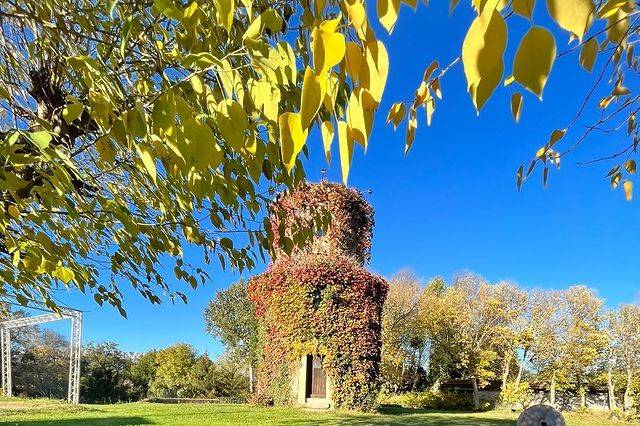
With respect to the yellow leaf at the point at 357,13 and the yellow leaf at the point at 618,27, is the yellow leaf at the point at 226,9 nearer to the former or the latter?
the yellow leaf at the point at 357,13

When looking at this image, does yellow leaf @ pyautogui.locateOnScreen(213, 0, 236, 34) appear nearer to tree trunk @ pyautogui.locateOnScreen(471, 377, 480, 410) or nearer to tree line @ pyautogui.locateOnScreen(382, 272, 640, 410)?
tree line @ pyautogui.locateOnScreen(382, 272, 640, 410)

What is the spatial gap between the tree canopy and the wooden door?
1097 centimetres

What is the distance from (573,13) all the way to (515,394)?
22839 millimetres

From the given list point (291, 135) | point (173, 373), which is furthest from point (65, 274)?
point (173, 373)

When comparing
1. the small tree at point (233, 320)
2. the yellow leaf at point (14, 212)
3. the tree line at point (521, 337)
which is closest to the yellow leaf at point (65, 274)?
the yellow leaf at point (14, 212)

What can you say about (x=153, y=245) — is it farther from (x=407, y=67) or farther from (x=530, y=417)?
(x=530, y=417)

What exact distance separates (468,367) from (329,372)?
1112 cm

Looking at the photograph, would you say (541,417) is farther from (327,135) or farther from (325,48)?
(325,48)

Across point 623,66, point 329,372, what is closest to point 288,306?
point 329,372

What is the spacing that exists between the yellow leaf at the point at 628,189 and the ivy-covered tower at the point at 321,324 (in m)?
10.6

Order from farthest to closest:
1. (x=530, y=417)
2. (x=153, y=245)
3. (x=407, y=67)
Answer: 1. (x=530, y=417)
2. (x=153, y=245)
3. (x=407, y=67)

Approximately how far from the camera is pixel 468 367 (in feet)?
71.5

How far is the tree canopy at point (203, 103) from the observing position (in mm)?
561

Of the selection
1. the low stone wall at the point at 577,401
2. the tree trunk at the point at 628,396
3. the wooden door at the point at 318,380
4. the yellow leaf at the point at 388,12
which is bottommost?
the low stone wall at the point at 577,401
